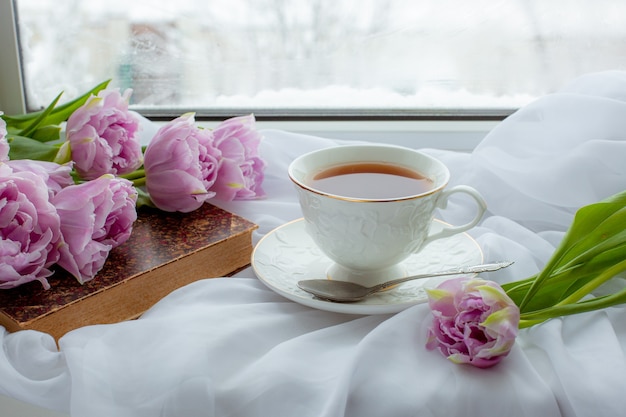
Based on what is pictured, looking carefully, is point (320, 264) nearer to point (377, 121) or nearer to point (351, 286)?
point (351, 286)

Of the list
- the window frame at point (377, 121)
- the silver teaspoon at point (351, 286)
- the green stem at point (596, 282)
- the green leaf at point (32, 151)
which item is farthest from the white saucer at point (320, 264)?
the window frame at point (377, 121)

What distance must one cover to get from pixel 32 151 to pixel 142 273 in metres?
0.25

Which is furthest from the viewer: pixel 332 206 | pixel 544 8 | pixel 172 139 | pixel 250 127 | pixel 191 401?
pixel 544 8

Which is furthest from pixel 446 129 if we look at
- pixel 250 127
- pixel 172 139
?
pixel 172 139

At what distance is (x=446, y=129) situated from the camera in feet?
3.86

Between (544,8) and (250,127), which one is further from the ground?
(544,8)

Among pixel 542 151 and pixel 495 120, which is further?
pixel 495 120

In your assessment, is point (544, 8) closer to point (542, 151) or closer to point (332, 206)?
point (542, 151)

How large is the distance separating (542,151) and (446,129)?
32 cm

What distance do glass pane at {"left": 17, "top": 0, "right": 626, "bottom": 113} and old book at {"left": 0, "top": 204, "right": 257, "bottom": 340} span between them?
1.55 feet

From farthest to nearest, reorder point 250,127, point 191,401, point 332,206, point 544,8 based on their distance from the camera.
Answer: point 544,8 → point 250,127 → point 332,206 → point 191,401

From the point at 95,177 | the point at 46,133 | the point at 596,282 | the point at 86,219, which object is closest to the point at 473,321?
the point at 596,282

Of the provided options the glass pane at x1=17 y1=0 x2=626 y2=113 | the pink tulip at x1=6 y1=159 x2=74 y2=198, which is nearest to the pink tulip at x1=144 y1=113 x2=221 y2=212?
the pink tulip at x1=6 y1=159 x2=74 y2=198

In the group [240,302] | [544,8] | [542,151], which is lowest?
[240,302]
